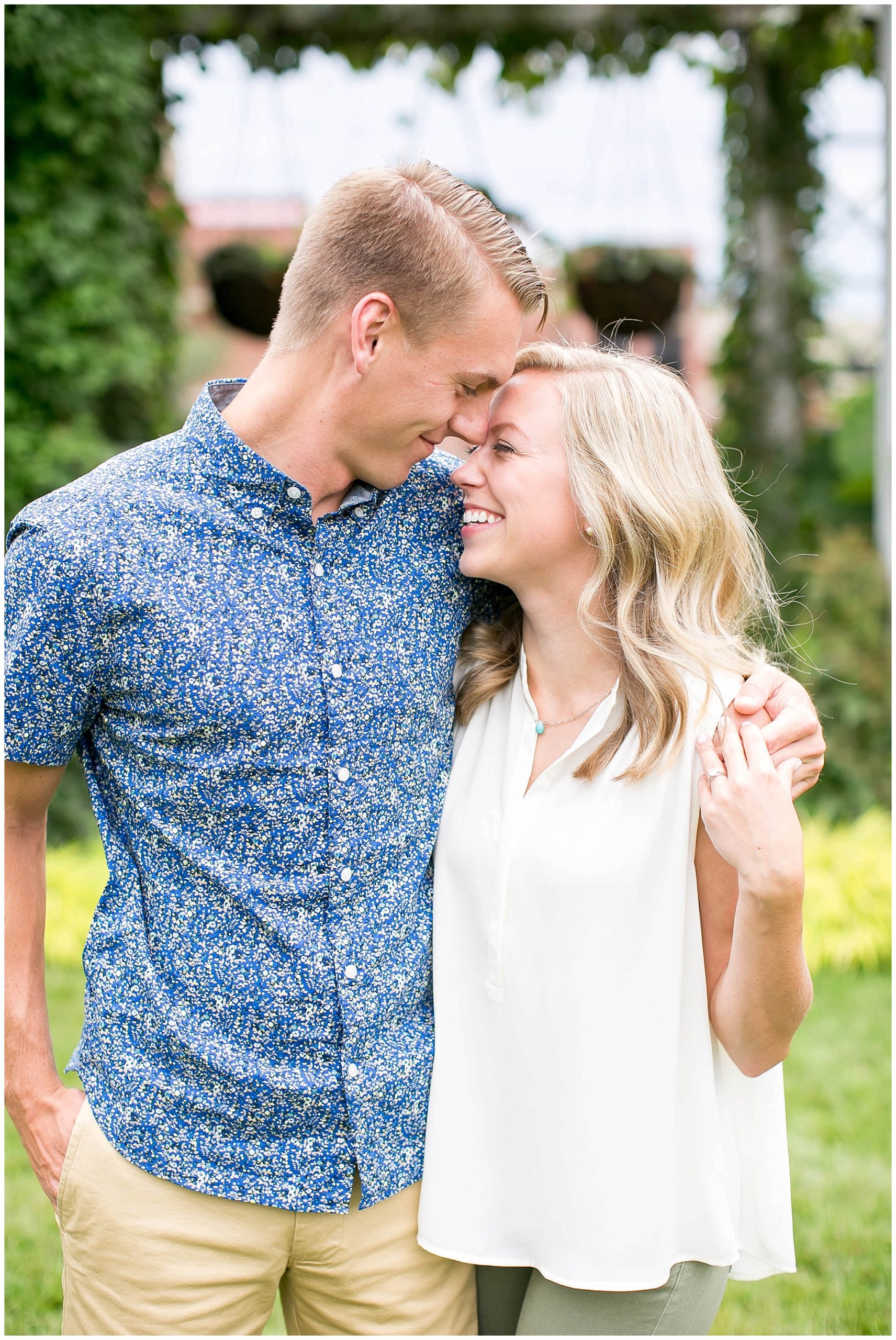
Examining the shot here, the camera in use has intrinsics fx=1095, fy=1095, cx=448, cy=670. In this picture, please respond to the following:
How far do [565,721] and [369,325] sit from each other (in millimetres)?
762

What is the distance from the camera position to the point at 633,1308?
1.79 metres

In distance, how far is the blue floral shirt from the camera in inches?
66.4

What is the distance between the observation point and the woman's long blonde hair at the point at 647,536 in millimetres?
1846

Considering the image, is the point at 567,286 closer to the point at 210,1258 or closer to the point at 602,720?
the point at 602,720

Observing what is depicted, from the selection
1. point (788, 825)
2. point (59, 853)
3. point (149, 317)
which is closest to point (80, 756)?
point (788, 825)

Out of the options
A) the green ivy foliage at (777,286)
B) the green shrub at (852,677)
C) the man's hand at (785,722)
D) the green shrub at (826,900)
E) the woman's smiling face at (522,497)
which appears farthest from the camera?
the green ivy foliage at (777,286)

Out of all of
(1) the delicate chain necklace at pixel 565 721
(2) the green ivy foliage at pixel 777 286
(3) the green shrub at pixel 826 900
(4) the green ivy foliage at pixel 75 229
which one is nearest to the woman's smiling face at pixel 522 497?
(1) the delicate chain necklace at pixel 565 721

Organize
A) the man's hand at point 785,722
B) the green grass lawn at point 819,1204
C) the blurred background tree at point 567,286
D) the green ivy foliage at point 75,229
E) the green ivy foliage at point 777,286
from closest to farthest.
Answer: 1. the man's hand at point 785,722
2. the green grass lawn at point 819,1204
3. the blurred background tree at point 567,286
4. the green ivy foliage at point 75,229
5. the green ivy foliage at point 777,286

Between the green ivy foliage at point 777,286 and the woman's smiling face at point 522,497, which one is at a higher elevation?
the green ivy foliage at point 777,286

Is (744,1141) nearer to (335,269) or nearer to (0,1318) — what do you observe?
(0,1318)

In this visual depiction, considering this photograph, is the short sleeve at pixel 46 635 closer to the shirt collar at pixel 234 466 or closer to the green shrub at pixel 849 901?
the shirt collar at pixel 234 466

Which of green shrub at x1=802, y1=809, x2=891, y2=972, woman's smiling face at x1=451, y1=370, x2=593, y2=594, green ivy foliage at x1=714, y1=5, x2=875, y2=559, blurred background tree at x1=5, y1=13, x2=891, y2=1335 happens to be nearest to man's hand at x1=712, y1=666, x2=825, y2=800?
woman's smiling face at x1=451, y1=370, x2=593, y2=594

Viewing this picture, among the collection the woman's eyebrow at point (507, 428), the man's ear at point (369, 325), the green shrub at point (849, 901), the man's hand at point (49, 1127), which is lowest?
the green shrub at point (849, 901)

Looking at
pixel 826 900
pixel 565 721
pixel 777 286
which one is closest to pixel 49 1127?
pixel 565 721
